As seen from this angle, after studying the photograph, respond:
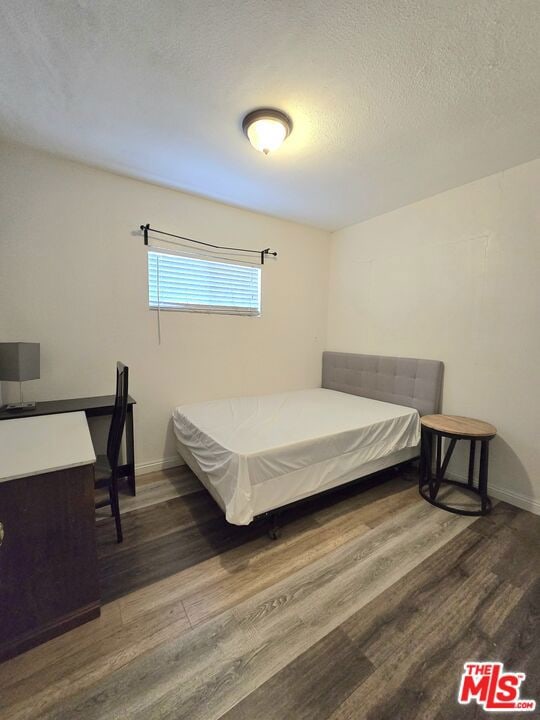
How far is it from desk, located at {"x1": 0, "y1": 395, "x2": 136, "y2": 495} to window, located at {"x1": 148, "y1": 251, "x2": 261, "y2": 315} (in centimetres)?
98

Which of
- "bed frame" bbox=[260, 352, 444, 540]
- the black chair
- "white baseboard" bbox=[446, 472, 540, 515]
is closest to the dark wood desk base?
the black chair

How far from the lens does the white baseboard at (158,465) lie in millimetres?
2748

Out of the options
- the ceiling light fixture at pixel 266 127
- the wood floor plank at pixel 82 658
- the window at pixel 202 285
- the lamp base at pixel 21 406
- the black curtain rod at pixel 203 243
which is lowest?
the wood floor plank at pixel 82 658

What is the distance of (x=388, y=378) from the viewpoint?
124 inches

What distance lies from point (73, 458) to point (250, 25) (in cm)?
204


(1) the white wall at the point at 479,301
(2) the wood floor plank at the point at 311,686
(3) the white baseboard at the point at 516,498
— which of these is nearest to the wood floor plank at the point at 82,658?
(2) the wood floor plank at the point at 311,686

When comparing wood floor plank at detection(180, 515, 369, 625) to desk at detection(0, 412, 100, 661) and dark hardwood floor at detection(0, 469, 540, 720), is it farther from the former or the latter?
desk at detection(0, 412, 100, 661)

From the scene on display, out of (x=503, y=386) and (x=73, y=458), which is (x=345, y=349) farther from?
(x=73, y=458)

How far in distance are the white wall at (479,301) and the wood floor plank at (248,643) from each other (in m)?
1.19

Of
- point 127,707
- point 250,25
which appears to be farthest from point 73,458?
point 250,25

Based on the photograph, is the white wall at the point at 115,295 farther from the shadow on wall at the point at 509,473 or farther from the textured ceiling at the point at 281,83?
the shadow on wall at the point at 509,473

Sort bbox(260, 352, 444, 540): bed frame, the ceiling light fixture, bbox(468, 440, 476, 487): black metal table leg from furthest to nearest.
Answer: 1. bbox(260, 352, 444, 540): bed frame
2. bbox(468, 440, 476, 487): black metal table leg
3. the ceiling light fixture

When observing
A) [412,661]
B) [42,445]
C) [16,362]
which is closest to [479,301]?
[412,661]

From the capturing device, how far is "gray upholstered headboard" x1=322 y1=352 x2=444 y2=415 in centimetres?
275
